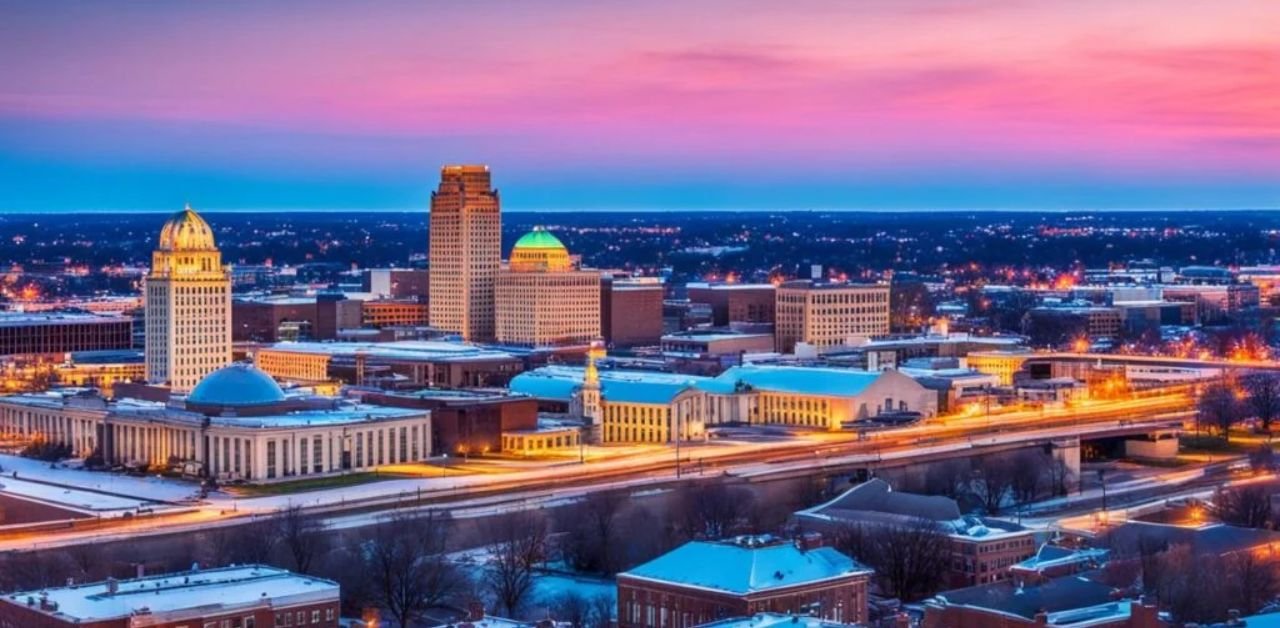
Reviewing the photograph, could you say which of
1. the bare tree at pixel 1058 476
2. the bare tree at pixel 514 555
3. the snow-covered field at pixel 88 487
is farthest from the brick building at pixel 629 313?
the bare tree at pixel 514 555

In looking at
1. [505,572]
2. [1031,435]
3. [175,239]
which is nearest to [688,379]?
[1031,435]

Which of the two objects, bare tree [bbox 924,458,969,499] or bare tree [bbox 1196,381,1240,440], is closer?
bare tree [bbox 924,458,969,499]

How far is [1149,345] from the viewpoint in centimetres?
18838

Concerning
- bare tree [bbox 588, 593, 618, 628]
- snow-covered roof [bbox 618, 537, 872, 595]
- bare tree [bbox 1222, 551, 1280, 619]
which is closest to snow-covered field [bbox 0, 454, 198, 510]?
bare tree [bbox 588, 593, 618, 628]

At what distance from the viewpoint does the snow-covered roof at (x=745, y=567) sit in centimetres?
6788

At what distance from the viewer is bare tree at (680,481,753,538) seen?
8825 cm

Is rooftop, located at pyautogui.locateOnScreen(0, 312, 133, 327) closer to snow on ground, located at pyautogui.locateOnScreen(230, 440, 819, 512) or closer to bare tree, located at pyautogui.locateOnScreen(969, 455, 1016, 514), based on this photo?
snow on ground, located at pyautogui.locateOnScreen(230, 440, 819, 512)

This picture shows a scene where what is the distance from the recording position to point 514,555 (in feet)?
267

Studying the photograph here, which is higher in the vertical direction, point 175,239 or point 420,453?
point 175,239

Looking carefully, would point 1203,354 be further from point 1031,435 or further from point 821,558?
point 821,558

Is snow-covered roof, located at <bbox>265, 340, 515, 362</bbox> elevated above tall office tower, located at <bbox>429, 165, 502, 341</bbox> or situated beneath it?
situated beneath

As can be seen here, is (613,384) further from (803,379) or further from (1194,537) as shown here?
(1194,537)

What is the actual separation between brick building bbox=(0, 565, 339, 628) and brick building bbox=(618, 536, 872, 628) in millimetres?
9459

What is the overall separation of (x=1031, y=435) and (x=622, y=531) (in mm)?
42973
